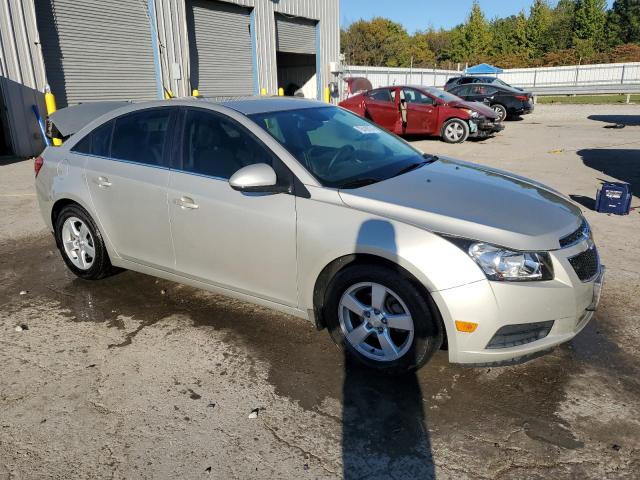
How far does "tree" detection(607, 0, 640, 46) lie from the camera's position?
5775cm

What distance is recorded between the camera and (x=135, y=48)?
14641mm

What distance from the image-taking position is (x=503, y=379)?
10.4 ft

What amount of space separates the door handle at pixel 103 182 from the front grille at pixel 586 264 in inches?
135

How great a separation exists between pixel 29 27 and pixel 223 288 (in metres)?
11.4

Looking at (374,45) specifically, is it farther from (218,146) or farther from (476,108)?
(218,146)

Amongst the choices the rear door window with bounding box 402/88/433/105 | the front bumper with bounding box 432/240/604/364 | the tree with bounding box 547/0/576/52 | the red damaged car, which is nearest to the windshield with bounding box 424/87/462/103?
the red damaged car

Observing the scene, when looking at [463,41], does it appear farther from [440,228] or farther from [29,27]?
[440,228]

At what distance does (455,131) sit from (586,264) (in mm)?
11929

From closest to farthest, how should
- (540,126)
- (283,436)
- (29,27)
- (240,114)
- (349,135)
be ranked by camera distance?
1. (283,436)
2. (240,114)
3. (349,135)
4. (29,27)
5. (540,126)

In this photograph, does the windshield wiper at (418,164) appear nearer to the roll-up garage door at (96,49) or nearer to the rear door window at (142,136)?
→ the rear door window at (142,136)

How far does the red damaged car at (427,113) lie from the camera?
14266 millimetres

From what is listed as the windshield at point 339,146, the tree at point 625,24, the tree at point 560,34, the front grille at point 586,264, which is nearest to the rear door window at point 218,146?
the windshield at point 339,146

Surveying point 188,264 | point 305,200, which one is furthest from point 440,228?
point 188,264

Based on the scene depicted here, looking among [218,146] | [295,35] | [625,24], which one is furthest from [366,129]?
[625,24]
